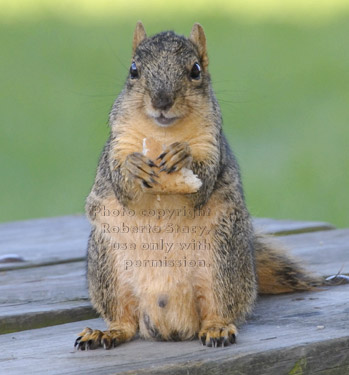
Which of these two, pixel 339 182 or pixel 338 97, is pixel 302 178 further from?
pixel 338 97

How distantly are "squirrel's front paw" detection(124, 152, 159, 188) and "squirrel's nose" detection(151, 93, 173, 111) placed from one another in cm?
12

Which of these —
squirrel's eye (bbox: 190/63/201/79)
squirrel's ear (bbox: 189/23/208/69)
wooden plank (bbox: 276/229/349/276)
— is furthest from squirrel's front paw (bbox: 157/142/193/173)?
wooden plank (bbox: 276/229/349/276)

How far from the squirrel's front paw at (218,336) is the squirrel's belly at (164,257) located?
9 cm

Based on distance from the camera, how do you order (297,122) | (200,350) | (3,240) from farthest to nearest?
(297,122) < (3,240) < (200,350)

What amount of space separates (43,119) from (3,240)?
3.44m

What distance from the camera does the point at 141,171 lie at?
2.31 metres

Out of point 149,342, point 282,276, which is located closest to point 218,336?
point 149,342

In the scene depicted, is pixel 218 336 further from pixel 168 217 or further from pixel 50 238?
pixel 50 238

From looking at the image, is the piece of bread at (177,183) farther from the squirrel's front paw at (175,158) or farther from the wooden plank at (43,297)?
the wooden plank at (43,297)

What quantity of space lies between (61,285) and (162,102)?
2.74 ft

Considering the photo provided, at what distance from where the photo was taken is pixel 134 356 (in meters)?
2.16

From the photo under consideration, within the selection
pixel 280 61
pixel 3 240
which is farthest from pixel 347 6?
pixel 3 240

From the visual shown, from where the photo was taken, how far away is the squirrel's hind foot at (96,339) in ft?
7.34

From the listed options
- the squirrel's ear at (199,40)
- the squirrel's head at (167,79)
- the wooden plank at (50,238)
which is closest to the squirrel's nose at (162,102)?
the squirrel's head at (167,79)
